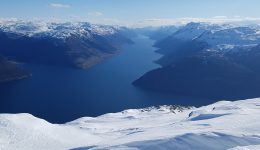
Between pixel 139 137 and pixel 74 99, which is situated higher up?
pixel 139 137


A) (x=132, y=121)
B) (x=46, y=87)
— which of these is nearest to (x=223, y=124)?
(x=132, y=121)

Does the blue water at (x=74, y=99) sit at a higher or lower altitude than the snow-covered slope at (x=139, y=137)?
lower

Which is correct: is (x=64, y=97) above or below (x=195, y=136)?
below

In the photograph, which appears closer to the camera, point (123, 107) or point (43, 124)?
point (43, 124)

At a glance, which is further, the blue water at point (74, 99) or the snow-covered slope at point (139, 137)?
the blue water at point (74, 99)

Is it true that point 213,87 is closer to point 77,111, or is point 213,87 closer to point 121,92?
point 121,92

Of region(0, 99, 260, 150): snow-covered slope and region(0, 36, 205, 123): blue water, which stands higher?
region(0, 99, 260, 150): snow-covered slope

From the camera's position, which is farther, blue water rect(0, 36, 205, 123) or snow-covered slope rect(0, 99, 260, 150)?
blue water rect(0, 36, 205, 123)

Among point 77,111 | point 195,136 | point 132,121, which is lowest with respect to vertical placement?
point 77,111

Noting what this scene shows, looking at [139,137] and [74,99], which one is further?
[74,99]

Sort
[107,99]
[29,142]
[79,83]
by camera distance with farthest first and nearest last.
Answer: [79,83] < [107,99] < [29,142]

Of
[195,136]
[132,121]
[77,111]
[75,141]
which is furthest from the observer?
[77,111]
